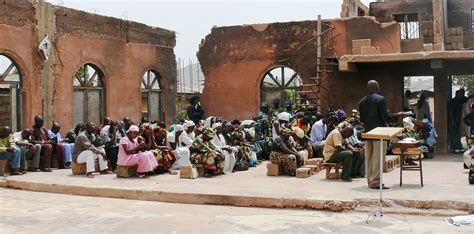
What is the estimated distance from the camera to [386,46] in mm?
16500

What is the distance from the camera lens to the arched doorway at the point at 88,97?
16531mm

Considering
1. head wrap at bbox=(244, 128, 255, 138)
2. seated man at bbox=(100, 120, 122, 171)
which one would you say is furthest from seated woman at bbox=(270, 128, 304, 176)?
seated man at bbox=(100, 120, 122, 171)

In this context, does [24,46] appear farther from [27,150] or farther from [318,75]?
[318,75]

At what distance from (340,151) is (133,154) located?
3.67 meters

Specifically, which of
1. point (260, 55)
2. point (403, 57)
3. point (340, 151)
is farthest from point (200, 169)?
point (260, 55)

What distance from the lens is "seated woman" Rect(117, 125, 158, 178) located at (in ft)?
33.1

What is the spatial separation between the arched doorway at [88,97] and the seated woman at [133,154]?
6.82 metres

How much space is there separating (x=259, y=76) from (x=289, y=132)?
8.20 metres

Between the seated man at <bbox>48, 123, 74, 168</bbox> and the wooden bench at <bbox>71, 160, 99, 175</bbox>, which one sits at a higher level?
the seated man at <bbox>48, 123, 74, 168</bbox>

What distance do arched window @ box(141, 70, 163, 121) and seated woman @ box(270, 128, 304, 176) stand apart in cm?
1016

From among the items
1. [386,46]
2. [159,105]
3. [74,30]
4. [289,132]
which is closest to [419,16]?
[386,46]

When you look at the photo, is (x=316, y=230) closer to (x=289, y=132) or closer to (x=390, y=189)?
(x=390, y=189)

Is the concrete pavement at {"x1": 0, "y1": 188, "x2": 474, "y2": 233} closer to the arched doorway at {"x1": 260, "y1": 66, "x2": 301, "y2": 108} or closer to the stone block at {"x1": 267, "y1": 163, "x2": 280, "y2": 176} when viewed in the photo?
the stone block at {"x1": 267, "y1": 163, "x2": 280, "y2": 176}

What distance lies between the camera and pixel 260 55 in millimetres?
17969
